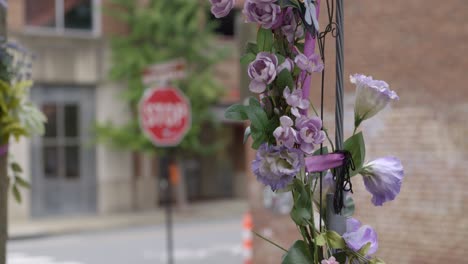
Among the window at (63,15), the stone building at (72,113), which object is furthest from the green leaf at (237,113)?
the window at (63,15)

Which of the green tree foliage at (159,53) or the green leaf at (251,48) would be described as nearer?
the green leaf at (251,48)

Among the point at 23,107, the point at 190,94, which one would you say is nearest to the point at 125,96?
the point at 190,94

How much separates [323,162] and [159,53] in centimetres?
1722

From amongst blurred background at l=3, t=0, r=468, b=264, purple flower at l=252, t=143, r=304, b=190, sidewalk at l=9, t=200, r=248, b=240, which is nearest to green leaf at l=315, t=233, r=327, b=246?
purple flower at l=252, t=143, r=304, b=190

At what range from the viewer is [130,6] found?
19.4 metres

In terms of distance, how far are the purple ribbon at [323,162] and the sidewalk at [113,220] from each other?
14.8 m

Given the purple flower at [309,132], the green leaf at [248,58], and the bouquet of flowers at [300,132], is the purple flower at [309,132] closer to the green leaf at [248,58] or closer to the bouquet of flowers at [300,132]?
the bouquet of flowers at [300,132]

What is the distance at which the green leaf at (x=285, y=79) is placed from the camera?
6.68 ft

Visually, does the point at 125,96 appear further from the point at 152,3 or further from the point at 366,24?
the point at 366,24

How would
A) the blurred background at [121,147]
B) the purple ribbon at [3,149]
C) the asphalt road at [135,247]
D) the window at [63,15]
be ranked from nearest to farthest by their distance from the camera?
1. the purple ribbon at [3,149]
2. the asphalt road at [135,247]
3. the blurred background at [121,147]
4. the window at [63,15]

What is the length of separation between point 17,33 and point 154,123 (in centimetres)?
980

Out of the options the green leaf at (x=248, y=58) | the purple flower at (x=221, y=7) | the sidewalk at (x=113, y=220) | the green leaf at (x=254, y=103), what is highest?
the purple flower at (x=221, y=7)

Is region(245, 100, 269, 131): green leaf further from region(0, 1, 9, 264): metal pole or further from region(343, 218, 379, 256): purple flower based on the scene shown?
region(0, 1, 9, 264): metal pole

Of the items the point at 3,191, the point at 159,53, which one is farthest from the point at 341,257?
the point at 159,53
